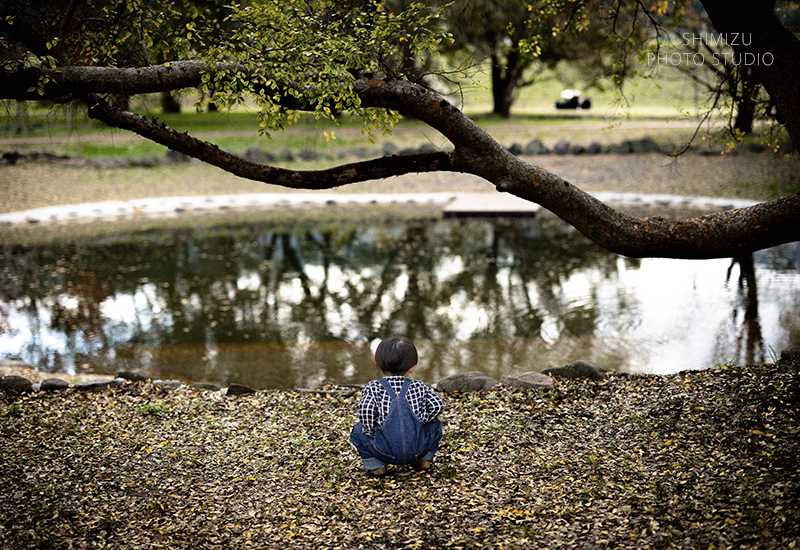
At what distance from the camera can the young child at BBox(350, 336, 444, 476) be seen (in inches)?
157

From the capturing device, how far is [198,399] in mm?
5637

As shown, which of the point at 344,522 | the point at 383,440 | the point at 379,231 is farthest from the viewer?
the point at 379,231

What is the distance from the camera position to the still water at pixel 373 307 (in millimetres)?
7309

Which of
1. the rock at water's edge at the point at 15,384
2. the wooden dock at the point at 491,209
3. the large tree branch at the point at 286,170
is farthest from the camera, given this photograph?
the wooden dock at the point at 491,209

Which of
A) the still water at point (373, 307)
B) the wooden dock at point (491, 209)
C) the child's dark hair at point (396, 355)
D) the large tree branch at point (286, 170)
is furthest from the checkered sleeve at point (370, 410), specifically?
the wooden dock at point (491, 209)

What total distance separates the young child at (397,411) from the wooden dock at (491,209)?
1104cm

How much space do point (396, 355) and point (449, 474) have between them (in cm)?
84

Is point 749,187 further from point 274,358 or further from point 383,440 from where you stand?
point 383,440

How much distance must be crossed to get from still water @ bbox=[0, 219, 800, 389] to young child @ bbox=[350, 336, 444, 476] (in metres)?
2.85

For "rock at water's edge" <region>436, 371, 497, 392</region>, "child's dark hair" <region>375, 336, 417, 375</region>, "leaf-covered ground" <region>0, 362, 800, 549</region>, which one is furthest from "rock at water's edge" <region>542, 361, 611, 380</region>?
"child's dark hair" <region>375, 336, 417, 375</region>

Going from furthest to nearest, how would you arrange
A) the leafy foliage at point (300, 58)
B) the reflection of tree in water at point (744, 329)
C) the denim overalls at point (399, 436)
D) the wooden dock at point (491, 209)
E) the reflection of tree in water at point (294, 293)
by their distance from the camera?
the wooden dock at point (491, 209)
the reflection of tree in water at point (294, 293)
the reflection of tree in water at point (744, 329)
the leafy foliage at point (300, 58)
the denim overalls at point (399, 436)

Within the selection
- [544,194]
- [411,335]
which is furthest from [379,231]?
[544,194]

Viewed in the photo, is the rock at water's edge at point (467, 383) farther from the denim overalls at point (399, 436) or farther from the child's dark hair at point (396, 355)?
the child's dark hair at point (396, 355)

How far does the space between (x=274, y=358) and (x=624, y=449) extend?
4.39 meters
